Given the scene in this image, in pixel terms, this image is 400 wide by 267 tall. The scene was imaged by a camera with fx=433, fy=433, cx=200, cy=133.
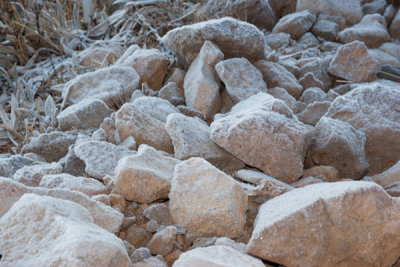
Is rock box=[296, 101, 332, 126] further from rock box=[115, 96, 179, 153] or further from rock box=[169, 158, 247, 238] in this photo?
rock box=[169, 158, 247, 238]

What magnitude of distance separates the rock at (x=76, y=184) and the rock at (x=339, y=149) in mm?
1077

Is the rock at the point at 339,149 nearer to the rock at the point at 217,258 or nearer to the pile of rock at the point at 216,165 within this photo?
the pile of rock at the point at 216,165

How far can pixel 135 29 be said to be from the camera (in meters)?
4.38

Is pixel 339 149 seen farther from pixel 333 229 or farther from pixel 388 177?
pixel 333 229

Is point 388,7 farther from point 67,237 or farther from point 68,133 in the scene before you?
point 67,237

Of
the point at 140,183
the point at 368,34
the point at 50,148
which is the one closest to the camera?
the point at 140,183

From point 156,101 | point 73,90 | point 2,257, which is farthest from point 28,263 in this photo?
point 73,90

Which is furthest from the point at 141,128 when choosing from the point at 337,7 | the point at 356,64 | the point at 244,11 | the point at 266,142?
the point at 337,7

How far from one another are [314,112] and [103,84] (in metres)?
1.46

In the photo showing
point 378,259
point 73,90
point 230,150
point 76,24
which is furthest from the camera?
point 76,24

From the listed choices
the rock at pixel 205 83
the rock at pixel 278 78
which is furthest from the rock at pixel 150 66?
the rock at pixel 278 78

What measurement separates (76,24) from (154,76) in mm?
2020

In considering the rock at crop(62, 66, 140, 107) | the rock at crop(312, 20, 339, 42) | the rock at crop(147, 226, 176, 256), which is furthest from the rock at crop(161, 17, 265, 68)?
the rock at crop(147, 226, 176, 256)

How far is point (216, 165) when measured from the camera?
A: 2084 mm
